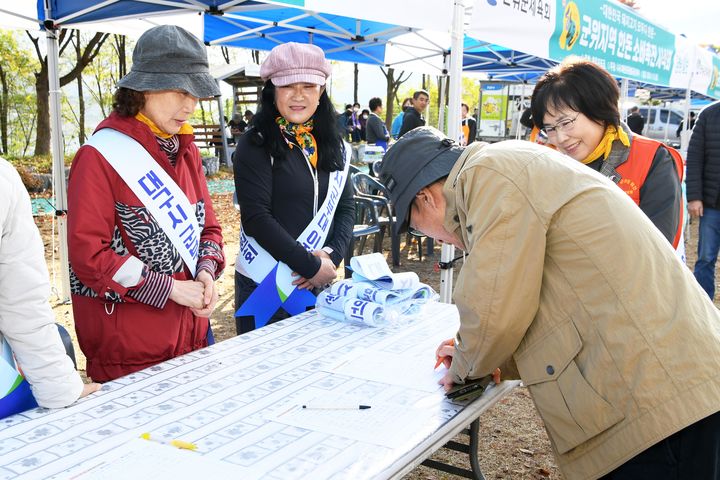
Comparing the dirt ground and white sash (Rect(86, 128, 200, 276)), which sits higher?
white sash (Rect(86, 128, 200, 276))

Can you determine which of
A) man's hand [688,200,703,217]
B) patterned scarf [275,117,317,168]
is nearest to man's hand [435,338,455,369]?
patterned scarf [275,117,317,168]

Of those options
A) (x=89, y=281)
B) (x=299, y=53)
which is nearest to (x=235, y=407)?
(x=89, y=281)

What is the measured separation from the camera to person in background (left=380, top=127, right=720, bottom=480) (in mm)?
1197

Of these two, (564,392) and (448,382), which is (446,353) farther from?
(564,392)

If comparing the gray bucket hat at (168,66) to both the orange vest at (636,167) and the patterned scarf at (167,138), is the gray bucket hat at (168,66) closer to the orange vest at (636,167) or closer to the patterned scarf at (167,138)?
the patterned scarf at (167,138)

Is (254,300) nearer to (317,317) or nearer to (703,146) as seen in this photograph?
(317,317)

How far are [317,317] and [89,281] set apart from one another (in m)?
0.85

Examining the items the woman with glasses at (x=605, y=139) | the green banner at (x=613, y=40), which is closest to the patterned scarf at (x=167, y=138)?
the woman with glasses at (x=605, y=139)

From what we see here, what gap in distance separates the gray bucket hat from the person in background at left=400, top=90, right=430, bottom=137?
23.4 ft

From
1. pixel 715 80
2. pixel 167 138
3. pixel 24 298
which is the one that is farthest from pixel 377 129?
pixel 24 298

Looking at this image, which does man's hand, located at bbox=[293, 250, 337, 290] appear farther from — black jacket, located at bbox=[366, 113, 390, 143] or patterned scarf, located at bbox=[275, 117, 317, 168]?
black jacket, located at bbox=[366, 113, 390, 143]

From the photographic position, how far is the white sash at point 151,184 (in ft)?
5.99

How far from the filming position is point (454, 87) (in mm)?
3527

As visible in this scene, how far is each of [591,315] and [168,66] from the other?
1399mm
